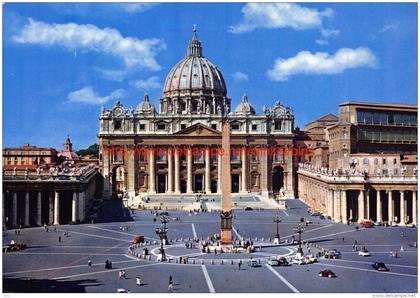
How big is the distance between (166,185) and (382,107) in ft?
106

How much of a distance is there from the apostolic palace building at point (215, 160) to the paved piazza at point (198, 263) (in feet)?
13.5

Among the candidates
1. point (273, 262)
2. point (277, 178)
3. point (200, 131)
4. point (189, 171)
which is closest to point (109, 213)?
point (189, 171)

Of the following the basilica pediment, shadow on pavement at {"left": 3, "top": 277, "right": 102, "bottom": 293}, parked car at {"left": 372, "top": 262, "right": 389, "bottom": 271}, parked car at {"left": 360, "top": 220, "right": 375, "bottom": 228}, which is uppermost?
the basilica pediment

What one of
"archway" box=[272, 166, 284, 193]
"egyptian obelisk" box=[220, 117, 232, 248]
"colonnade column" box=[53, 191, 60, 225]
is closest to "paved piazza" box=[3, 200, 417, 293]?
"colonnade column" box=[53, 191, 60, 225]

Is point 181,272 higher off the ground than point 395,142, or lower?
lower

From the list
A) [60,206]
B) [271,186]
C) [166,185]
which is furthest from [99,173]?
[60,206]

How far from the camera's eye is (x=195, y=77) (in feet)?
401

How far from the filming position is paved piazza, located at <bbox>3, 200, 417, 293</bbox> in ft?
124

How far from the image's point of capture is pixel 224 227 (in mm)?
51594

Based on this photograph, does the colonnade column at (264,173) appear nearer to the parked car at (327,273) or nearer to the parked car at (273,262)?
the parked car at (273,262)

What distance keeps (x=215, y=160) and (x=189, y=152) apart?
12.5ft

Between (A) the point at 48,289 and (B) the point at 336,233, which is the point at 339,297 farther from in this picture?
(B) the point at 336,233

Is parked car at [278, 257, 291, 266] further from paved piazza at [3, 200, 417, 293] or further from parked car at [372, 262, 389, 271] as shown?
parked car at [372, 262, 389, 271]

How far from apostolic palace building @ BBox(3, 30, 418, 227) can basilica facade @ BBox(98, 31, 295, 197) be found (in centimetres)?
14
